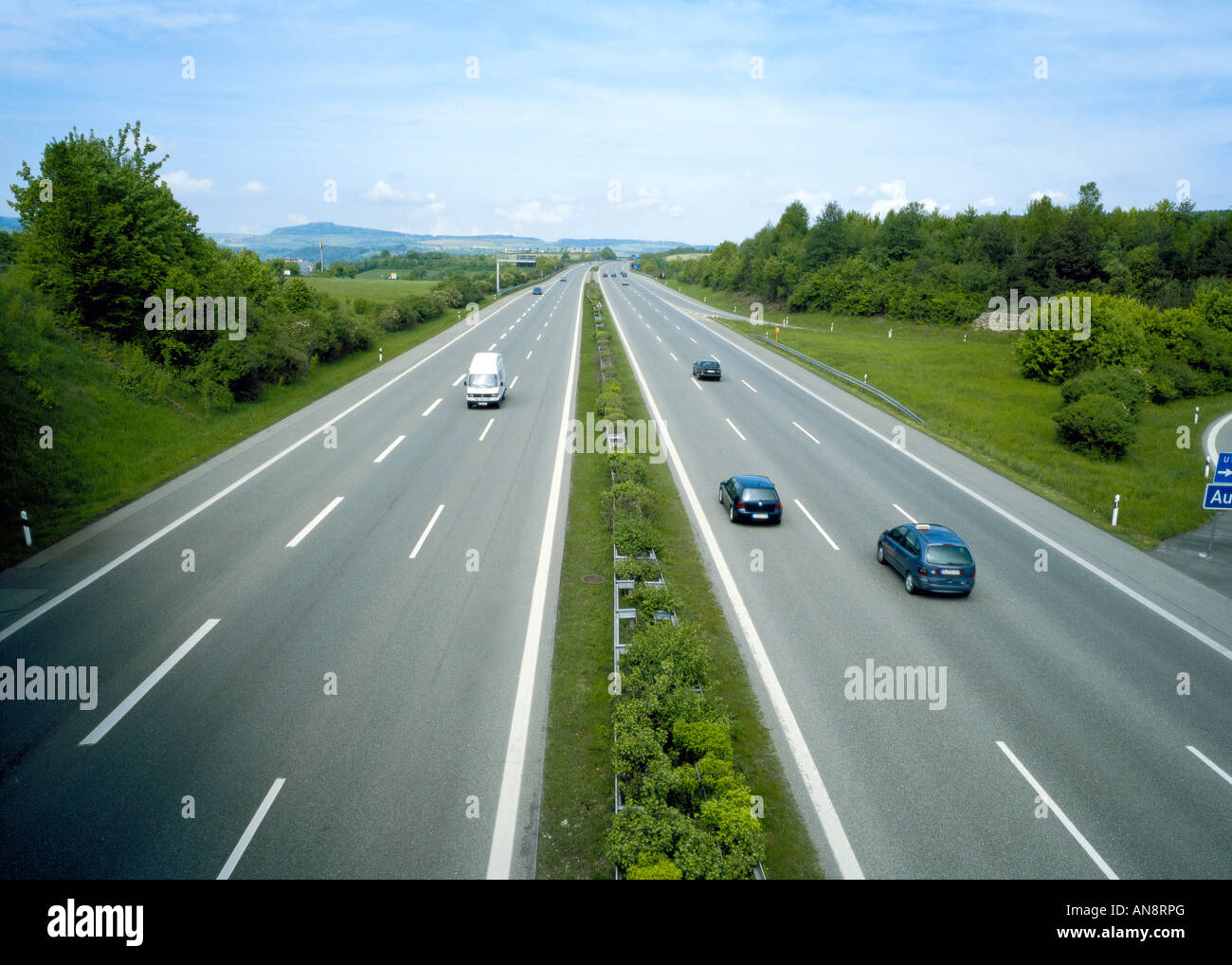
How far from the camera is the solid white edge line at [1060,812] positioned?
28.1 ft

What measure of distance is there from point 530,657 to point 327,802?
4.37 m

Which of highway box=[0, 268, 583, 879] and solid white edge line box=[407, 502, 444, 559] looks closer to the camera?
highway box=[0, 268, 583, 879]

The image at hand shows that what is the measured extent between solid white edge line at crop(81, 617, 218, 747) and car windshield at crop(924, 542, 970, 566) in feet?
48.1

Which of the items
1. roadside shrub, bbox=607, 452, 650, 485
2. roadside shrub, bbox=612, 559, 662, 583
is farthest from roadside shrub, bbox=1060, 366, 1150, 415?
roadside shrub, bbox=612, 559, 662, 583

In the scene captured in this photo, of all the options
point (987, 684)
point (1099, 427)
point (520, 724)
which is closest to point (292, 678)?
point (520, 724)

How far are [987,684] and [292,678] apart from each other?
470 inches

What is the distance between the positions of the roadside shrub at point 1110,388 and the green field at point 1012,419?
1719mm

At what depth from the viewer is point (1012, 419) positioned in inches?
1471

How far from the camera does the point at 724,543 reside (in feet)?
60.3

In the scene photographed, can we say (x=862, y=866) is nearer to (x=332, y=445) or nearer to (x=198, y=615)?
(x=198, y=615)

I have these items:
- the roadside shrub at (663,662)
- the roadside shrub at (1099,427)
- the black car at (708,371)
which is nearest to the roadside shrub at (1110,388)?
the roadside shrub at (1099,427)

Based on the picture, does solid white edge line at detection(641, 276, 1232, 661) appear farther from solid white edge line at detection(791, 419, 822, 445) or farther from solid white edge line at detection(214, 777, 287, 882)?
solid white edge line at detection(214, 777, 287, 882)

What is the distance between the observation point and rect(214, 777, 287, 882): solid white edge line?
8.01m
